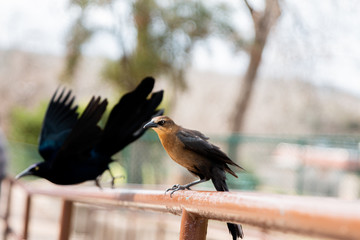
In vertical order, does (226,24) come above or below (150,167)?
above

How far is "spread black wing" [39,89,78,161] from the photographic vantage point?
2.72 metres

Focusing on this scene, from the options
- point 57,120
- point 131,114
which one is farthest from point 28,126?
point 131,114

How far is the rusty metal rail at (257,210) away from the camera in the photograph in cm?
66

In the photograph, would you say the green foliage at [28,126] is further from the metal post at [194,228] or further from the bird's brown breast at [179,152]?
the metal post at [194,228]

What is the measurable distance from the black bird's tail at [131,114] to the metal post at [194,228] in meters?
0.97

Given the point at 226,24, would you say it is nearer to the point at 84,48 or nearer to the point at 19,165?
the point at 84,48

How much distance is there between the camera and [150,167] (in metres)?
10.7

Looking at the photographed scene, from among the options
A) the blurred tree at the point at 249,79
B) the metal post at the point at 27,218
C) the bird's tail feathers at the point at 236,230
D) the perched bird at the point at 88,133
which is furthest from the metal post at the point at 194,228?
the blurred tree at the point at 249,79

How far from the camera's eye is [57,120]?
9.18ft

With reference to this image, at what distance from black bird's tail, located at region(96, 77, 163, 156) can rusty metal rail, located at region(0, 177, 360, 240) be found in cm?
63

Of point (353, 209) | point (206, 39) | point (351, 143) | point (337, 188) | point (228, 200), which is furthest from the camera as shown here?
point (206, 39)

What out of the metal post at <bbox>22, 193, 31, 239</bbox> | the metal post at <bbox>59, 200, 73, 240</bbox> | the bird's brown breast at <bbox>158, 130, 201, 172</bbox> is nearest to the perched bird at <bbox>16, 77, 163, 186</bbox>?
the metal post at <bbox>59, 200, 73, 240</bbox>

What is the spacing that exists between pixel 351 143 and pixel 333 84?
171 cm

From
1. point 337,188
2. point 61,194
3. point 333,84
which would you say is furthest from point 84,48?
point 61,194
